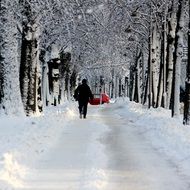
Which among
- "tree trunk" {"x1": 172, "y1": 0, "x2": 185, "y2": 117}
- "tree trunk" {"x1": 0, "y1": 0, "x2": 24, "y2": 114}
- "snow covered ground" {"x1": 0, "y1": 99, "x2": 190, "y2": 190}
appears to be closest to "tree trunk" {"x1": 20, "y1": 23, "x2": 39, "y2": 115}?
"tree trunk" {"x1": 0, "y1": 0, "x2": 24, "y2": 114}

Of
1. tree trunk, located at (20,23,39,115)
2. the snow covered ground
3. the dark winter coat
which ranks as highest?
tree trunk, located at (20,23,39,115)

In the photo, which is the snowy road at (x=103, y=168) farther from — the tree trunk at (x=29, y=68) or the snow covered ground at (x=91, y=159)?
the tree trunk at (x=29, y=68)

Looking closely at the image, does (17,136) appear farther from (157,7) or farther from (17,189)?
(157,7)

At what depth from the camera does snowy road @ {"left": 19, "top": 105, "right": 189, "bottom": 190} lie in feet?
A: 29.6

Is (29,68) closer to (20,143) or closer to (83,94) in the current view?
(83,94)

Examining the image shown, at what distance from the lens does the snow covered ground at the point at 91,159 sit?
9.11m

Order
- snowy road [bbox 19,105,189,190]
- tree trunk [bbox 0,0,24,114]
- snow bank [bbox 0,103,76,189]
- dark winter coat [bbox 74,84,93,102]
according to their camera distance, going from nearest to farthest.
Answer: snowy road [bbox 19,105,189,190] < snow bank [bbox 0,103,76,189] < tree trunk [bbox 0,0,24,114] < dark winter coat [bbox 74,84,93,102]

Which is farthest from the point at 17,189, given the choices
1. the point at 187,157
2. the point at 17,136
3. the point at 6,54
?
the point at 6,54

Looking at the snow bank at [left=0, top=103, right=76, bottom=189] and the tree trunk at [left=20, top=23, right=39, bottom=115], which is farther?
the tree trunk at [left=20, top=23, right=39, bottom=115]

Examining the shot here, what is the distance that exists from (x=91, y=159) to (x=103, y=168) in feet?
3.67

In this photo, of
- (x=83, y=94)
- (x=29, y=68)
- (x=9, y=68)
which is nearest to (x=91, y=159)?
(x=9, y=68)

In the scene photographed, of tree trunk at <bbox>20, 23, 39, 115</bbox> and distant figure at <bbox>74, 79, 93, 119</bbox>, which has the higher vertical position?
tree trunk at <bbox>20, 23, 39, 115</bbox>

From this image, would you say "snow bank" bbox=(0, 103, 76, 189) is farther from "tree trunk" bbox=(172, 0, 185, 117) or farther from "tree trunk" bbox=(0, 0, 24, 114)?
"tree trunk" bbox=(172, 0, 185, 117)

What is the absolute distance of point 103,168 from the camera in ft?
34.7
